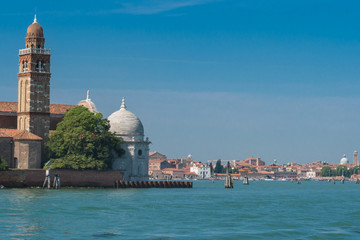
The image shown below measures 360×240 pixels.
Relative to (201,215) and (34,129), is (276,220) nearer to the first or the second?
(201,215)

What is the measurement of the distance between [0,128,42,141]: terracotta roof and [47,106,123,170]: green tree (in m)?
2.37

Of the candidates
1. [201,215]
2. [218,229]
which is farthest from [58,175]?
[218,229]

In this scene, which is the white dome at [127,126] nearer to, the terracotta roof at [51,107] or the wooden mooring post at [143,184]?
the terracotta roof at [51,107]

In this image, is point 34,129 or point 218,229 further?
point 34,129

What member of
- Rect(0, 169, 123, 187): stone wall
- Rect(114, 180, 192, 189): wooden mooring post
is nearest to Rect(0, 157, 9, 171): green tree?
Rect(0, 169, 123, 187): stone wall

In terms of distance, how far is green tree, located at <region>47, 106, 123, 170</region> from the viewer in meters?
70.9

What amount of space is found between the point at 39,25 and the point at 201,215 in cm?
3773

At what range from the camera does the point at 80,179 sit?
7081 cm

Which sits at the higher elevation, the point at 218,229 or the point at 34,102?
the point at 34,102

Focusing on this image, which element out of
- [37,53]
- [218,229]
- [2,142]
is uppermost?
[37,53]

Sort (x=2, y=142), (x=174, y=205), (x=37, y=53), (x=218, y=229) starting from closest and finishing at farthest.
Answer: (x=218, y=229) < (x=174, y=205) < (x=2, y=142) < (x=37, y=53)

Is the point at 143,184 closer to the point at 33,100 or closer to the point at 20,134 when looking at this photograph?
the point at 33,100

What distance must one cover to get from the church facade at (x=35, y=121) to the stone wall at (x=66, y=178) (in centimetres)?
172

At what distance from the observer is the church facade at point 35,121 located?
227 ft
